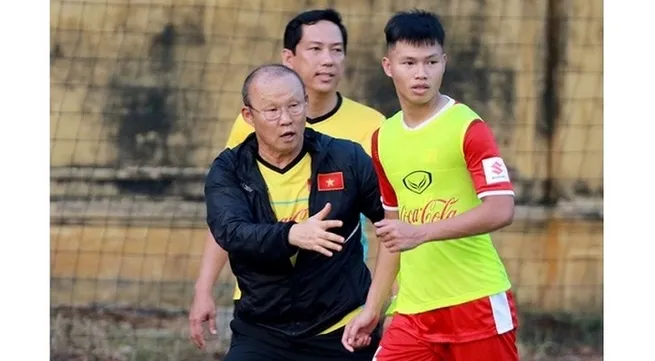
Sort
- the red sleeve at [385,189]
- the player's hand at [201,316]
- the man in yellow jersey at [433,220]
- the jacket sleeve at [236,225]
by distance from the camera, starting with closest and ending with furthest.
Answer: the jacket sleeve at [236,225]
the man in yellow jersey at [433,220]
the red sleeve at [385,189]
the player's hand at [201,316]

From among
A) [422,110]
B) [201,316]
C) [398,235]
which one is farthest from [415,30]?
[201,316]

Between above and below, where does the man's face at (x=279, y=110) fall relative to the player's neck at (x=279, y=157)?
above

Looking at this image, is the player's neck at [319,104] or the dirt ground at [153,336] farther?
the dirt ground at [153,336]

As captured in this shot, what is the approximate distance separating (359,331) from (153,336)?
3820 millimetres

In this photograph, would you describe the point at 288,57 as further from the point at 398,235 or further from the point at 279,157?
the point at 398,235

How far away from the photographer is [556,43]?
9188 mm

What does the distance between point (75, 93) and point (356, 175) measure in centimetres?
385

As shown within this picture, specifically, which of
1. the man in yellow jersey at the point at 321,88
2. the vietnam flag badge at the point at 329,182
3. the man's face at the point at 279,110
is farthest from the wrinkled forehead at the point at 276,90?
the man in yellow jersey at the point at 321,88

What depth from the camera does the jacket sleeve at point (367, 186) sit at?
5648 mm

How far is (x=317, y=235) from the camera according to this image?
500 cm

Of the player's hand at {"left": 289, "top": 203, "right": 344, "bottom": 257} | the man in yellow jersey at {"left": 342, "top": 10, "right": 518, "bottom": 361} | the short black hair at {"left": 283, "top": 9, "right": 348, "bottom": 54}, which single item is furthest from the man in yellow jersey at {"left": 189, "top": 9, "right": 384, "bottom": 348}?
the player's hand at {"left": 289, "top": 203, "right": 344, "bottom": 257}

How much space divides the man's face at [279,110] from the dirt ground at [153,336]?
145 inches

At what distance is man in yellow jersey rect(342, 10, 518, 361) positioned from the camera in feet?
17.9

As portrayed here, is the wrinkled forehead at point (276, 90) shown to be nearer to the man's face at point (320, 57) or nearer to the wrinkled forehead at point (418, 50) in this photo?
the wrinkled forehead at point (418, 50)
